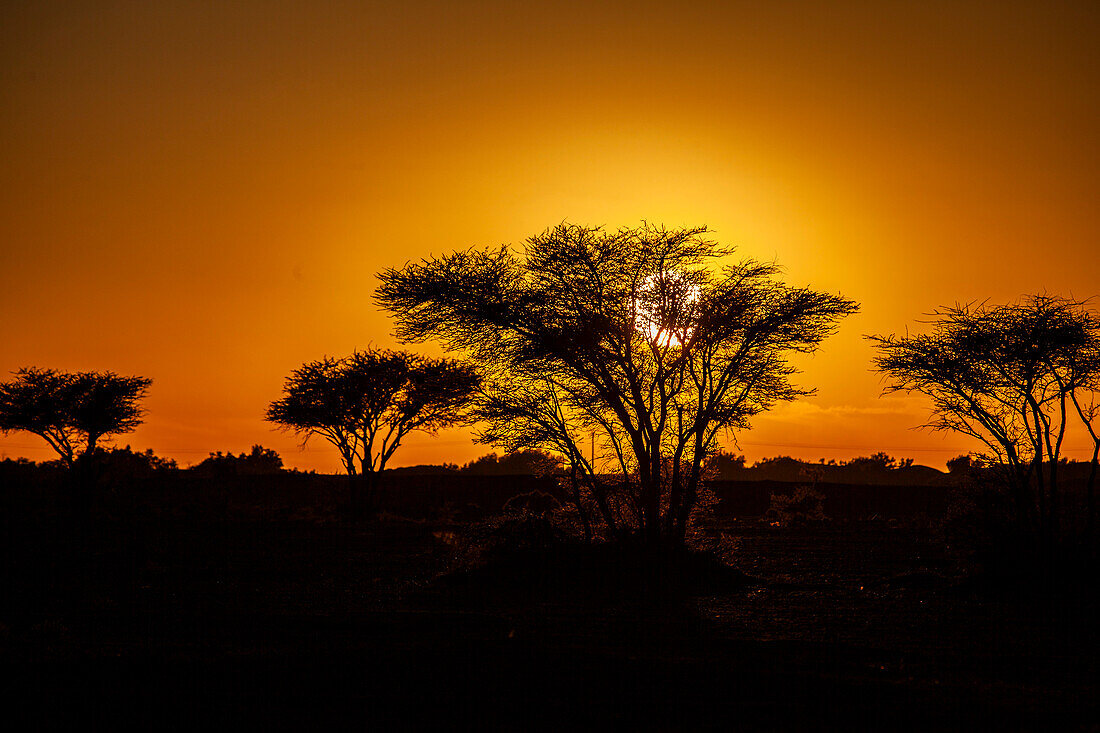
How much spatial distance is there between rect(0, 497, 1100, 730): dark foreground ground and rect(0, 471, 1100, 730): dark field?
0.15 feet

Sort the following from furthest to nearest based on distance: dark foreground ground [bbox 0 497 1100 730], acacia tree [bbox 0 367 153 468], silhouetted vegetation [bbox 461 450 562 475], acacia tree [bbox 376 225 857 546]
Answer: silhouetted vegetation [bbox 461 450 562 475] < acacia tree [bbox 0 367 153 468] < acacia tree [bbox 376 225 857 546] < dark foreground ground [bbox 0 497 1100 730]

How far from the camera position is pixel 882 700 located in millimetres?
9883

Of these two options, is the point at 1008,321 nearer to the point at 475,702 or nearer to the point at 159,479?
the point at 475,702

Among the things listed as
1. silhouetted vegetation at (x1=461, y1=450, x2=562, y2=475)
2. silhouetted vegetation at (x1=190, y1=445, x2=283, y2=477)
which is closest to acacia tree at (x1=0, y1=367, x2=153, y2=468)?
silhouetted vegetation at (x1=190, y1=445, x2=283, y2=477)

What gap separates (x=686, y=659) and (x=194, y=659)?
6295 millimetres

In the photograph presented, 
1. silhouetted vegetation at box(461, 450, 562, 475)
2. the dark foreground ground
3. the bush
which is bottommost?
the dark foreground ground

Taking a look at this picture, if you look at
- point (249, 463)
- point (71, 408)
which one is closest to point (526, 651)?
point (71, 408)

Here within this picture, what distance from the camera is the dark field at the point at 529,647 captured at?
940cm

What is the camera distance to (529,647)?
512 inches

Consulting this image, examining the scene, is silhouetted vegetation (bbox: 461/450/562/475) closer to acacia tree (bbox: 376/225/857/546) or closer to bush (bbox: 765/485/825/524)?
bush (bbox: 765/485/825/524)

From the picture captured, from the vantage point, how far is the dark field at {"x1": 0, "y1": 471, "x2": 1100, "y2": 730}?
9.40 meters

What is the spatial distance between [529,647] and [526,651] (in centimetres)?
38

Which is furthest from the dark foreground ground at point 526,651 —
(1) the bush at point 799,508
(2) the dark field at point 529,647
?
(1) the bush at point 799,508

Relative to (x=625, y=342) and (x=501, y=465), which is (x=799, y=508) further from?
(x=501, y=465)
